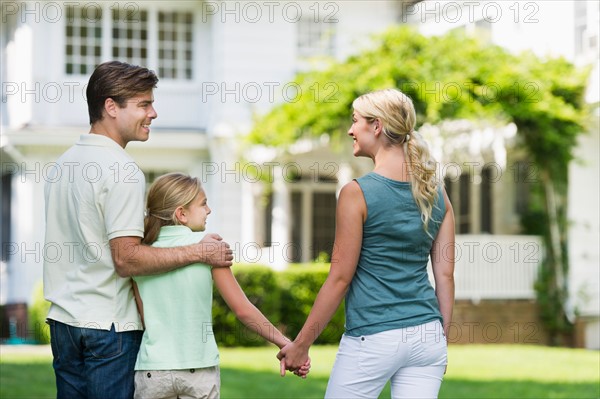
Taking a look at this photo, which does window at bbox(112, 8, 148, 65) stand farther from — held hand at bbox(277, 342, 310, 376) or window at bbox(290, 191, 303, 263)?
held hand at bbox(277, 342, 310, 376)

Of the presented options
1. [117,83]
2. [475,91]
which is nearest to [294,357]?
[117,83]

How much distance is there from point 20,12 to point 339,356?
1604cm

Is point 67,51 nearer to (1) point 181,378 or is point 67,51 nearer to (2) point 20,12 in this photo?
(2) point 20,12

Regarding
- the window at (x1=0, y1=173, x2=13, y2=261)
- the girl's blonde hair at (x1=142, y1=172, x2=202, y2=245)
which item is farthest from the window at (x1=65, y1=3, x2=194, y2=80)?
the girl's blonde hair at (x1=142, y1=172, x2=202, y2=245)

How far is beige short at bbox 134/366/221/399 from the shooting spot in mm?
3699

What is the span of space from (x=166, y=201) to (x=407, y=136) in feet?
3.17

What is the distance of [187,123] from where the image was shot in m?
18.9

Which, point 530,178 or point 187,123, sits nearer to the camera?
point 530,178

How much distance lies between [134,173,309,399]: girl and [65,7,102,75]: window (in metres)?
15.1

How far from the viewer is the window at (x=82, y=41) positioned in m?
18.4

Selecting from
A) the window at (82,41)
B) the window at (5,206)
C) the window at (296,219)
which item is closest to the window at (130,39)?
the window at (82,41)

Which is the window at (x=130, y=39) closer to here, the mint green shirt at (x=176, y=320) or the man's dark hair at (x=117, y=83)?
the man's dark hair at (x=117, y=83)

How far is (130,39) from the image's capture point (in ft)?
61.6

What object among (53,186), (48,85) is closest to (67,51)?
(48,85)
